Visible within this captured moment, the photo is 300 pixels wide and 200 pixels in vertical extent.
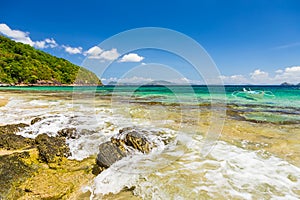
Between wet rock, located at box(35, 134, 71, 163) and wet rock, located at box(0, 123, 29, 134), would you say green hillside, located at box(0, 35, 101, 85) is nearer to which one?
wet rock, located at box(0, 123, 29, 134)

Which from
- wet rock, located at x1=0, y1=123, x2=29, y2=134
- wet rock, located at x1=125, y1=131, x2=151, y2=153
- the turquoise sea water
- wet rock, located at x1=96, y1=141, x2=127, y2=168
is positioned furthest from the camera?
the turquoise sea water

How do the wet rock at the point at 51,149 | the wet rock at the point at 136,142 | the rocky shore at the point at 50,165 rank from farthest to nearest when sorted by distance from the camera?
the wet rock at the point at 136,142 < the wet rock at the point at 51,149 < the rocky shore at the point at 50,165

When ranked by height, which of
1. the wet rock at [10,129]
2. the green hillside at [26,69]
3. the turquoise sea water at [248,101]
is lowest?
the turquoise sea water at [248,101]

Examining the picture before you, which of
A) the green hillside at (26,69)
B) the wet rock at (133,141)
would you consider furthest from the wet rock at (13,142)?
the green hillside at (26,69)

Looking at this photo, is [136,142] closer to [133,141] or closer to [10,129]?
[133,141]

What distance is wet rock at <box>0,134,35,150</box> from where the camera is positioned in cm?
603

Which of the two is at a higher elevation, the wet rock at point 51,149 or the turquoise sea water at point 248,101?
the wet rock at point 51,149

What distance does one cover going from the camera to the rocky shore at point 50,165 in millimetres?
3949

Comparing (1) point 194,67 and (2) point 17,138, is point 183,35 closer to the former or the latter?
(1) point 194,67

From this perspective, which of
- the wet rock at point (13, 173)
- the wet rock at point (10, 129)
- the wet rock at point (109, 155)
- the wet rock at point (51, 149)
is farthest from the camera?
the wet rock at point (10, 129)

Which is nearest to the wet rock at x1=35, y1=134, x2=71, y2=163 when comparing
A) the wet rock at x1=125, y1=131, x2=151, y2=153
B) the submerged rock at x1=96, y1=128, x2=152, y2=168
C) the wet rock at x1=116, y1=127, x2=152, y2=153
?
the submerged rock at x1=96, y1=128, x2=152, y2=168

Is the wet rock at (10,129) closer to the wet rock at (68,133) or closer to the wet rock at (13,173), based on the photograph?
the wet rock at (68,133)

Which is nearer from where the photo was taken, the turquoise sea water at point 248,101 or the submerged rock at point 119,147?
the submerged rock at point 119,147

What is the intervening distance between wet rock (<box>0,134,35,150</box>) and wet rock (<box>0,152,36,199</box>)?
48.3 inches
